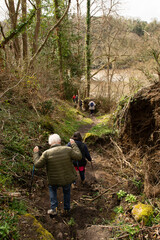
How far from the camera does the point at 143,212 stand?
11.7 ft

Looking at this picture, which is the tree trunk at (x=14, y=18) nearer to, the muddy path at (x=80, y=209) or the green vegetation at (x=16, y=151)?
the green vegetation at (x=16, y=151)

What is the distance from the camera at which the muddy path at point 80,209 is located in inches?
140

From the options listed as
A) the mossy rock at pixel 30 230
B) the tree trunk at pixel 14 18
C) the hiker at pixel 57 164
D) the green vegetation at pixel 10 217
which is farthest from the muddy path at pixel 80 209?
the tree trunk at pixel 14 18

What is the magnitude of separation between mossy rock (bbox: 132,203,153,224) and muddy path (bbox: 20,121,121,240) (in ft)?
2.28

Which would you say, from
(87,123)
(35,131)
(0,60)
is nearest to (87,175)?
(35,131)

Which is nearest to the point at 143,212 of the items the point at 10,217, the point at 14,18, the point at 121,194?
the point at 121,194

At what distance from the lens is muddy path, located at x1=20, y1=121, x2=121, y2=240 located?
3551 mm

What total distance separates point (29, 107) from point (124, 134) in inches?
191

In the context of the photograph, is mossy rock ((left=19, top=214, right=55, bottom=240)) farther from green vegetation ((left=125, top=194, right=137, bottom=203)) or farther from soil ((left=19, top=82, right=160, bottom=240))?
green vegetation ((left=125, top=194, right=137, bottom=203))

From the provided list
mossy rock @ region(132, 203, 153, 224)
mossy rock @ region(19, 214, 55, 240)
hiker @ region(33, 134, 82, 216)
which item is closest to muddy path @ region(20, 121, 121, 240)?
mossy rock @ region(19, 214, 55, 240)

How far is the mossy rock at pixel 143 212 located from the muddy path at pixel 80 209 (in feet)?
2.28

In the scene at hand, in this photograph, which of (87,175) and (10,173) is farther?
(87,175)

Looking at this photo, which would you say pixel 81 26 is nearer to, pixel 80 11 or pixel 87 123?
pixel 80 11

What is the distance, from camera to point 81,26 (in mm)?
22141
